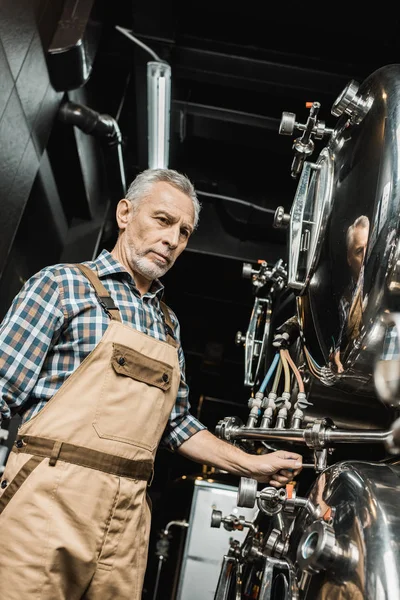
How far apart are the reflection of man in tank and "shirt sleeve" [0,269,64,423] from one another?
0.81 m

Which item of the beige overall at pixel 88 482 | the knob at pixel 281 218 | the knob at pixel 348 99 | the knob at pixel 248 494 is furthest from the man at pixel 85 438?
the knob at pixel 348 99

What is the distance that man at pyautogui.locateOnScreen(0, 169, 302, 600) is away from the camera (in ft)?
4.31

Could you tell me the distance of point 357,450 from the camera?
146 cm

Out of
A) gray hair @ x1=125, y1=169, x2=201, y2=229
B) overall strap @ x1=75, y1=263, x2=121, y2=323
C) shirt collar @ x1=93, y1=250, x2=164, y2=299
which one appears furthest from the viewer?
gray hair @ x1=125, y1=169, x2=201, y2=229

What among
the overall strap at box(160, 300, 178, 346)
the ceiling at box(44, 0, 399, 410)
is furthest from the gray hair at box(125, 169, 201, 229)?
the ceiling at box(44, 0, 399, 410)

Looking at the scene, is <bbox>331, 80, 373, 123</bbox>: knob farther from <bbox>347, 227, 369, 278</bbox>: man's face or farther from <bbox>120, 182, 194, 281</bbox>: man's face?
<bbox>120, 182, 194, 281</bbox>: man's face

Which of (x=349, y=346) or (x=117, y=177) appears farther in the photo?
(x=117, y=177)

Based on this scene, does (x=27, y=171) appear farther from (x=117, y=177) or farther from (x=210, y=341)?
(x=210, y=341)

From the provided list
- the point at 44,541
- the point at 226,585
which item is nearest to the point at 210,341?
the point at 226,585

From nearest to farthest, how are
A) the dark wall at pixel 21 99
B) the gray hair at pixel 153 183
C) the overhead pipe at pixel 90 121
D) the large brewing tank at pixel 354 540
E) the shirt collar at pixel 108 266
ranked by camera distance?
the large brewing tank at pixel 354 540, the shirt collar at pixel 108 266, the gray hair at pixel 153 183, the dark wall at pixel 21 99, the overhead pipe at pixel 90 121

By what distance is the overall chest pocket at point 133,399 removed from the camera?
146cm

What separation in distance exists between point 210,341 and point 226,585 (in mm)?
3879

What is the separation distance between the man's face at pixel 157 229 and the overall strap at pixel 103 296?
208 millimetres

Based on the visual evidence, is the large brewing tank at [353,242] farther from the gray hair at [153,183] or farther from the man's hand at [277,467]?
the gray hair at [153,183]
